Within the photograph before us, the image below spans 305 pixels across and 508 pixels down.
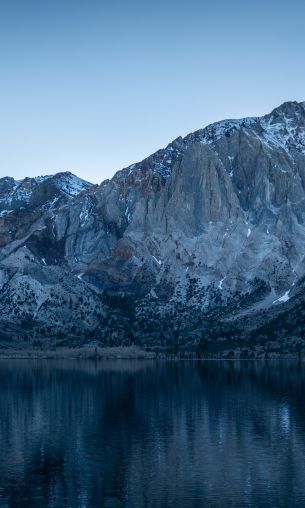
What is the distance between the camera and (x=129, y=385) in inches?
7116

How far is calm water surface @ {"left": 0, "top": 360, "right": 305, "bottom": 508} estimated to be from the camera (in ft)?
218

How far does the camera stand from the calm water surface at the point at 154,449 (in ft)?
218

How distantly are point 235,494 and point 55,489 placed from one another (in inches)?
609

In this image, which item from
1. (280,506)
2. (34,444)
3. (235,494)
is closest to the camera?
(280,506)

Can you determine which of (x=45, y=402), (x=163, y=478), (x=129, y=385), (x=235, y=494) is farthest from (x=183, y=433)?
(x=129, y=385)

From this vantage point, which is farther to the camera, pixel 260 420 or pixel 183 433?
pixel 260 420

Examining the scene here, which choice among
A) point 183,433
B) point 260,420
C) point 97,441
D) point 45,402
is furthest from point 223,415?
point 45,402

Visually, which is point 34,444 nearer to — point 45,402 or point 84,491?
point 84,491

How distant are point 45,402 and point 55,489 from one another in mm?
76158

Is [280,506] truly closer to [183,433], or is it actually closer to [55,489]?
[55,489]

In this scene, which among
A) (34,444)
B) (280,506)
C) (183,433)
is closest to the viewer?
(280,506)

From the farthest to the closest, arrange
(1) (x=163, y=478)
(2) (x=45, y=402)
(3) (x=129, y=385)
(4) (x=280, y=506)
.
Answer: (3) (x=129, y=385), (2) (x=45, y=402), (1) (x=163, y=478), (4) (x=280, y=506)

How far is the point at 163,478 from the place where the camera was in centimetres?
7281

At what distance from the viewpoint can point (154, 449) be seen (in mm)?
88938
